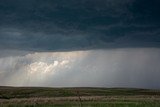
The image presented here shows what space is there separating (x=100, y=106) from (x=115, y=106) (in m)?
2.22

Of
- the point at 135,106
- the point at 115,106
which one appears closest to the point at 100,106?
the point at 115,106

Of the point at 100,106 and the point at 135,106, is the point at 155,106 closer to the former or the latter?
the point at 135,106

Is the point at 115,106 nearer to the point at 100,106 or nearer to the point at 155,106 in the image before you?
the point at 100,106

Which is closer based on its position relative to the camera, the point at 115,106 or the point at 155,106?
the point at 155,106

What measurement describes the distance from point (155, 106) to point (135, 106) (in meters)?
4.12

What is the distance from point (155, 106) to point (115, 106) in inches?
228

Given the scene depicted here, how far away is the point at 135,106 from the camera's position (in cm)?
3866

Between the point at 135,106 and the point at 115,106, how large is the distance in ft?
8.39

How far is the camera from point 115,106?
38875 millimetres

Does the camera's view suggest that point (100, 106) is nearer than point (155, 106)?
No

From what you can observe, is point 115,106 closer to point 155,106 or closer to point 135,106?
point 135,106

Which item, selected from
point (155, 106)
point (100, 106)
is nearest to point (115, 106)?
point (100, 106)
